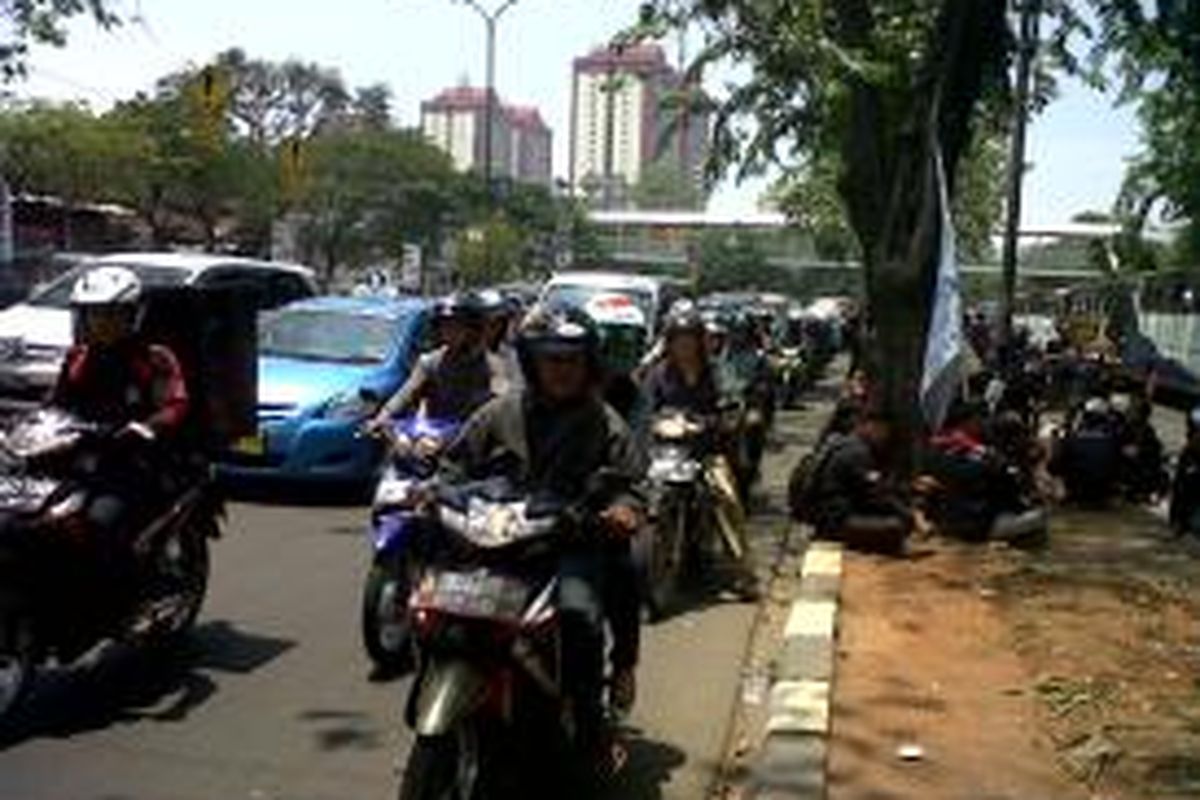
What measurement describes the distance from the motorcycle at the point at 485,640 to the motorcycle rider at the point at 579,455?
0.13m

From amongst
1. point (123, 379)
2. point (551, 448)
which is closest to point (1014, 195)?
point (123, 379)

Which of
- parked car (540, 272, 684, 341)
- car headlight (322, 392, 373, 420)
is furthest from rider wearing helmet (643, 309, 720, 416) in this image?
parked car (540, 272, 684, 341)

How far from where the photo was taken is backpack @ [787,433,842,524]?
14.4 m

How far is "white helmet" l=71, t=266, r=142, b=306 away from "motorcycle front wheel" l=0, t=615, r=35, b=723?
139 centimetres

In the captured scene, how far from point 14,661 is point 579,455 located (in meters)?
2.34

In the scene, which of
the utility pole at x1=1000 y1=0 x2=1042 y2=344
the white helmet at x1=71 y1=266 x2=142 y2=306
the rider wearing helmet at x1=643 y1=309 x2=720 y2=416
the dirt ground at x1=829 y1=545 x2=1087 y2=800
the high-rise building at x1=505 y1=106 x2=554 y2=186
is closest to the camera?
the dirt ground at x1=829 y1=545 x2=1087 y2=800

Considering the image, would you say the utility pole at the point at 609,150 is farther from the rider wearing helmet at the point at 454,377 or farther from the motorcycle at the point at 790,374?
the rider wearing helmet at the point at 454,377

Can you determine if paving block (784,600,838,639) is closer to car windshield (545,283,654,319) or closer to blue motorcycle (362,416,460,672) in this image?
blue motorcycle (362,416,460,672)

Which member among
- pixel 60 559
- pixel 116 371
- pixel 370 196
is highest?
pixel 370 196

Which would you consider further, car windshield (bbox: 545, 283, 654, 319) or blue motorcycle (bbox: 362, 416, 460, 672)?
car windshield (bbox: 545, 283, 654, 319)

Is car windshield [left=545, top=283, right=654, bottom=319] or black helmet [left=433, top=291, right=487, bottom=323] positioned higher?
black helmet [left=433, top=291, right=487, bottom=323]

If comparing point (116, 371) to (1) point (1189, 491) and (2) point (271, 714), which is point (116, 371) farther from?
(1) point (1189, 491)

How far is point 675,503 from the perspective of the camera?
40.8 feet

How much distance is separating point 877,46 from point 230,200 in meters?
53.5
